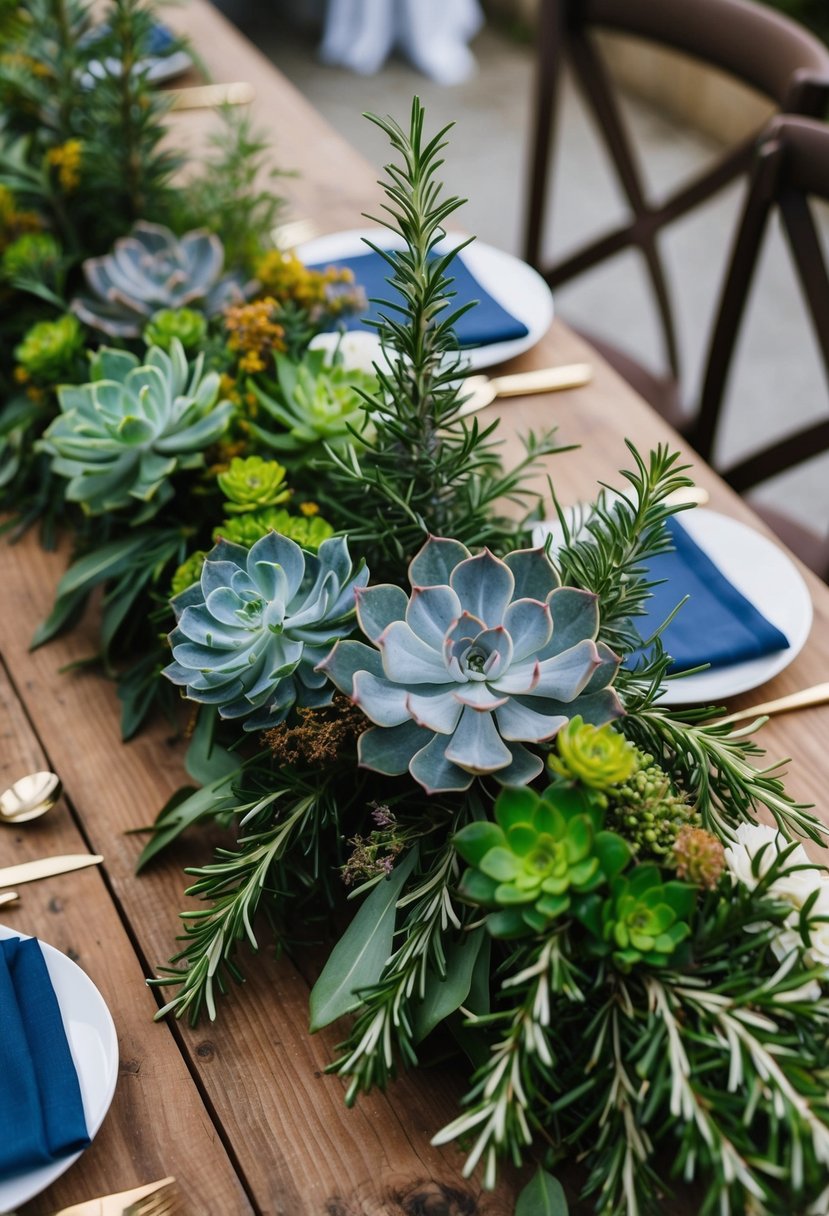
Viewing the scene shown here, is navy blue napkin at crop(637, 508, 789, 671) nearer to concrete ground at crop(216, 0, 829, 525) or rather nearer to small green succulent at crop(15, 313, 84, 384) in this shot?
small green succulent at crop(15, 313, 84, 384)

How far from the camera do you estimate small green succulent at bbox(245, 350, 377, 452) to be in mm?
900

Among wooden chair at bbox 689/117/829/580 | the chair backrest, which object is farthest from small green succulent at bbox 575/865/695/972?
the chair backrest

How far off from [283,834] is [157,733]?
238mm

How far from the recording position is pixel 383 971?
0.65 meters

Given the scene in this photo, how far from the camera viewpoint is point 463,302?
120 centimetres

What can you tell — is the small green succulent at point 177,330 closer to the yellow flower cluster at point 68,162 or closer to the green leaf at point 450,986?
the yellow flower cluster at point 68,162

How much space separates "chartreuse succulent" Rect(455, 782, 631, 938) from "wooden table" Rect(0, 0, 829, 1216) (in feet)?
0.52

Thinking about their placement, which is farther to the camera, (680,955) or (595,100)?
(595,100)

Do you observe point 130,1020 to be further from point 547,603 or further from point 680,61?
point 680,61

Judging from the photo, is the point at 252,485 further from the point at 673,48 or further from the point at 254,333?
the point at 673,48

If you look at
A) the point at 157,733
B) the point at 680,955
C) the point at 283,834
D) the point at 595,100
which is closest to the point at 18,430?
the point at 157,733

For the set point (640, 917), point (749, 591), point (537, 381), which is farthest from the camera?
point (537, 381)

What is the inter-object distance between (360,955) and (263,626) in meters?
0.20

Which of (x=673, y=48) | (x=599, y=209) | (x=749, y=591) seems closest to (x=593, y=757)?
(x=749, y=591)
